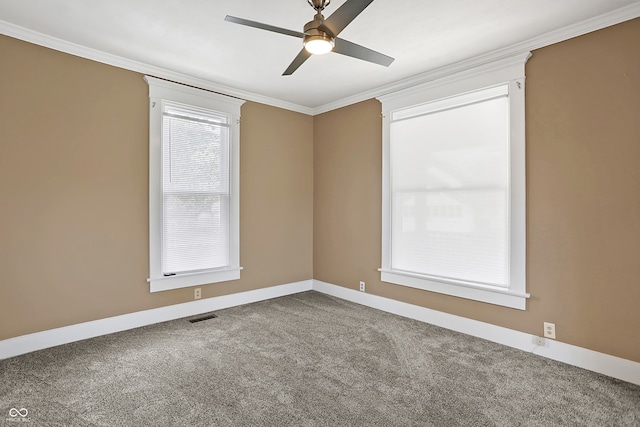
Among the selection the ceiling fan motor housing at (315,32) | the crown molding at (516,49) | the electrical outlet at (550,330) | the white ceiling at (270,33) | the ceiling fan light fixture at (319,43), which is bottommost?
the electrical outlet at (550,330)

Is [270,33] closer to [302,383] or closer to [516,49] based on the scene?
[516,49]

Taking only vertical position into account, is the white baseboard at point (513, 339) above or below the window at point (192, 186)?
below

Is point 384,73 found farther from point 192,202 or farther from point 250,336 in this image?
point 250,336

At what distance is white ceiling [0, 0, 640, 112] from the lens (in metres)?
2.40

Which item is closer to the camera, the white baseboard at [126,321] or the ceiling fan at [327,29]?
the ceiling fan at [327,29]

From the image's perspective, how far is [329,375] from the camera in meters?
2.52

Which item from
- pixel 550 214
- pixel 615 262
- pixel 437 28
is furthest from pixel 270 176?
pixel 615 262

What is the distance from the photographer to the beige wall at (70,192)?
278 cm

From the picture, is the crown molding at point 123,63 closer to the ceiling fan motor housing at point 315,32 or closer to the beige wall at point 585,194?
the ceiling fan motor housing at point 315,32

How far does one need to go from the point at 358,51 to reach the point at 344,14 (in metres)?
0.44

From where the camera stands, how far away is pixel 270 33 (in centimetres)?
277

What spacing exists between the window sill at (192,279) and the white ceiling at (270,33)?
2251mm

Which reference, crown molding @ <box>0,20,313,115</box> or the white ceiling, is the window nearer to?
crown molding @ <box>0,20,313,115</box>

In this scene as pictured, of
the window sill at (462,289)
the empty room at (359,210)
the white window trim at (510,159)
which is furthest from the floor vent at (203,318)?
the white window trim at (510,159)
